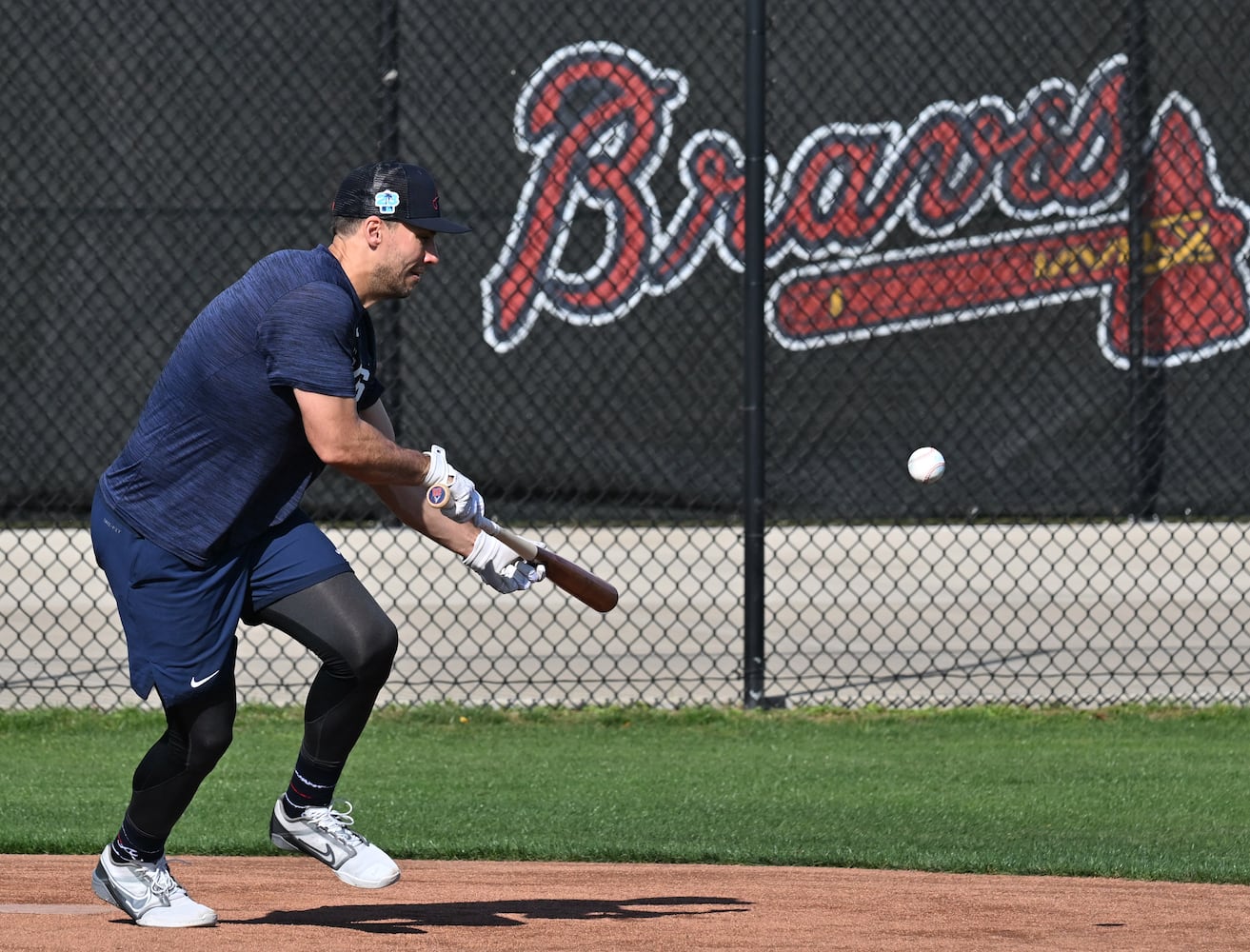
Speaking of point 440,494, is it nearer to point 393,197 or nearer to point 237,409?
point 237,409

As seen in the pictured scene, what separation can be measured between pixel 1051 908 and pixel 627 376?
226 inches

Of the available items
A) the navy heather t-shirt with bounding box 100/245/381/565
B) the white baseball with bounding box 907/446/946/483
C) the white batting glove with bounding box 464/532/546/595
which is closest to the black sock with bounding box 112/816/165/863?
the navy heather t-shirt with bounding box 100/245/381/565

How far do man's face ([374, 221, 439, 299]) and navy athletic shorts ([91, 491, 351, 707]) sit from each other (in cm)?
63

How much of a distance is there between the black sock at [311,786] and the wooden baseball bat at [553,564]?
2.20 ft

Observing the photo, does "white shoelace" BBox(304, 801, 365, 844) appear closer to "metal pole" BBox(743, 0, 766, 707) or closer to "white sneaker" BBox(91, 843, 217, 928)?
"white sneaker" BBox(91, 843, 217, 928)

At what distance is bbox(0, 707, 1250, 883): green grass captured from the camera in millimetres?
5340

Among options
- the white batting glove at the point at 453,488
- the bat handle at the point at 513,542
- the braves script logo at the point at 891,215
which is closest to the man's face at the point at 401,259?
the white batting glove at the point at 453,488

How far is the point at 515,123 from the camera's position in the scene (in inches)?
387

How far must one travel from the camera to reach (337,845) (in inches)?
170

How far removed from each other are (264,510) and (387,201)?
0.75m

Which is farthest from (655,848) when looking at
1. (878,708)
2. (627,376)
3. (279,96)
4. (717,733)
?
(279,96)

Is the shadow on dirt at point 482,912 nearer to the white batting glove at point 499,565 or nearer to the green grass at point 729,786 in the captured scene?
the green grass at point 729,786

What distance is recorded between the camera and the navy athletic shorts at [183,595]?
13.4ft

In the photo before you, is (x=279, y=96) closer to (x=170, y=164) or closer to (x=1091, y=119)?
(x=170, y=164)
